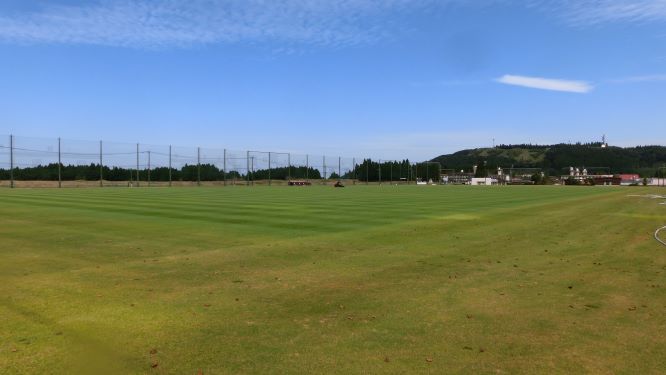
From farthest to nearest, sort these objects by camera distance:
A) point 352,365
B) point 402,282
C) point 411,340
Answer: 1. point 402,282
2. point 411,340
3. point 352,365

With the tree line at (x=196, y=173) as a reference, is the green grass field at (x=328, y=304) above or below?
below

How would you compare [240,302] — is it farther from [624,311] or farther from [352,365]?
[624,311]

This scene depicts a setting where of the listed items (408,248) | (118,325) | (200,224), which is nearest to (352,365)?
(118,325)

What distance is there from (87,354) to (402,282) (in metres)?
4.69

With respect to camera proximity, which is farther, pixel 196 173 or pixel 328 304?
pixel 196 173

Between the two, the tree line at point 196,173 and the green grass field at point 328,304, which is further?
the tree line at point 196,173

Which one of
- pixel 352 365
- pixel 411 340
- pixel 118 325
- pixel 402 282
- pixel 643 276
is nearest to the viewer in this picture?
pixel 352 365

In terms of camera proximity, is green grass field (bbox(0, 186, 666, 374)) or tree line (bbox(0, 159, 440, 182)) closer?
green grass field (bbox(0, 186, 666, 374))

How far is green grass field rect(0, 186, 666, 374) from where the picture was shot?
4539 mm

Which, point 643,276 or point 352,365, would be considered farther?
point 643,276

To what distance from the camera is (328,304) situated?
21.2ft

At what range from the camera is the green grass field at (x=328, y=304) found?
14.9ft

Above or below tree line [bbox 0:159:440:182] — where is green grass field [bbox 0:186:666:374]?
below

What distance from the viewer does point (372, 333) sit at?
5293 millimetres
